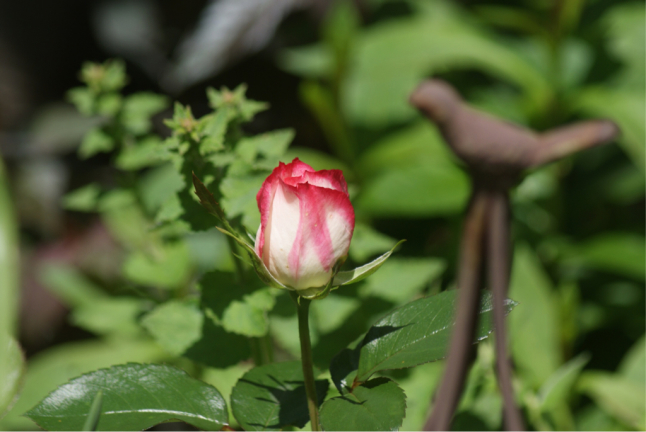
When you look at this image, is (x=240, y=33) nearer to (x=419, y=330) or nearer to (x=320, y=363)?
(x=320, y=363)

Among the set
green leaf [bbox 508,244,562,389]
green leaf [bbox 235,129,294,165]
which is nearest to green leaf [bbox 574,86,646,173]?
green leaf [bbox 508,244,562,389]

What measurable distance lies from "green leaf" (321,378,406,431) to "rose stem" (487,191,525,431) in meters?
0.07

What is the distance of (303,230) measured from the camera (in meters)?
0.28

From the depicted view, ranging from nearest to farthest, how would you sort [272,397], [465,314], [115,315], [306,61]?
[465,314] < [272,397] < [115,315] < [306,61]

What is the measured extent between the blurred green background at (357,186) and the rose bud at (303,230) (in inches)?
4.5

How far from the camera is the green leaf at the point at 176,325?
0.43 m

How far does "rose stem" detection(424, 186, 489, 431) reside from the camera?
0.23 meters

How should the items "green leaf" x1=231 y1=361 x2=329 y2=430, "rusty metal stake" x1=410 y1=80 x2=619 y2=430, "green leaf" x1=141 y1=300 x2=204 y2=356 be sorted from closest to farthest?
1. "rusty metal stake" x1=410 y1=80 x2=619 y2=430
2. "green leaf" x1=231 y1=361 x2=329 y2=430
3. "green leaf" x1=141 y1=300 x2=204 y2=356

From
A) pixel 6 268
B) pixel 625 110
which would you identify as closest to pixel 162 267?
pixel 6 268

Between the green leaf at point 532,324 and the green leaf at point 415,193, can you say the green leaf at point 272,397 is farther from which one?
the green leaf at point 415,193

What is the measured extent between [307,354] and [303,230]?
0.07 m

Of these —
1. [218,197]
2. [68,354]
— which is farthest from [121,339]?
[218,197]

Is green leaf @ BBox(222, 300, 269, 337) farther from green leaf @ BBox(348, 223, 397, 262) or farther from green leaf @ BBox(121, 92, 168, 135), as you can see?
green leaf @ BBox(121, 92, 168, 135)

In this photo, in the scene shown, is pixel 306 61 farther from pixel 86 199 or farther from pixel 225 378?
pixel 225 378
